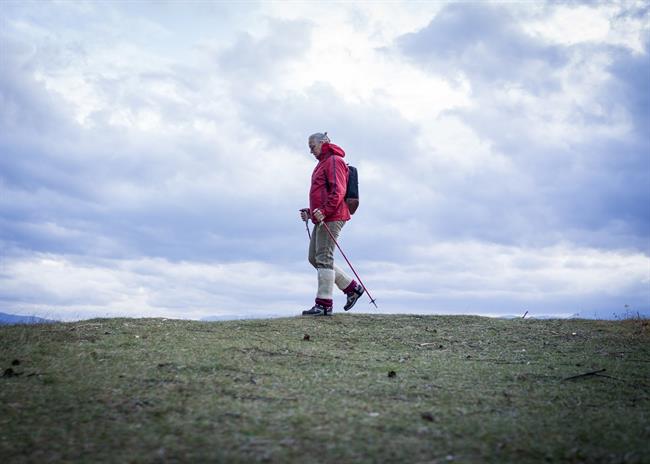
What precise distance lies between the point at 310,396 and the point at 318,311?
217 inches

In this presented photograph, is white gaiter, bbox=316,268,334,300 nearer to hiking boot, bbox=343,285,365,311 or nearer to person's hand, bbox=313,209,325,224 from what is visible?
hiking boot, bbox=343,285,365,311

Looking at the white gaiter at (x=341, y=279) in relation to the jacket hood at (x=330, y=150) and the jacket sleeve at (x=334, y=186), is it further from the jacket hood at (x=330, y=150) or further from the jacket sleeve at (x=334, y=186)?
the jacket hood at (x=330, y=150)

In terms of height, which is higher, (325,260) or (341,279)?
(325,260)

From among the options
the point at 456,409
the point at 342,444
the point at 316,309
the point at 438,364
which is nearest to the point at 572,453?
the point at 456,409

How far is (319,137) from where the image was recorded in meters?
10.7

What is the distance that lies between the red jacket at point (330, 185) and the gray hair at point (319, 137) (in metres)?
0.16

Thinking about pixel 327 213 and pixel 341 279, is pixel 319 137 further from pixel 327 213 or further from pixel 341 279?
pixel 341 279

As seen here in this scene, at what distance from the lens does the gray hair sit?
10688mm

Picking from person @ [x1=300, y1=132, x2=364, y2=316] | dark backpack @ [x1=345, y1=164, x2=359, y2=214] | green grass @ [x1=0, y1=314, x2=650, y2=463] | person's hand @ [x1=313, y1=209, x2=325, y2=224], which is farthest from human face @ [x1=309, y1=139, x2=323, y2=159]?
green grass @ [x1=0, y1=314, x2=650, y2=463]

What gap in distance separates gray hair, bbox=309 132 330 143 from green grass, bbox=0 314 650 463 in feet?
11.6

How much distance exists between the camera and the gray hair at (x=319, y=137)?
35.1 feet

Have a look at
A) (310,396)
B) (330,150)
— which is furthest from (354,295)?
(310,396)

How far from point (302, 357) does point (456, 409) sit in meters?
2.47

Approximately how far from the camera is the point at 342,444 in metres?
3.75
